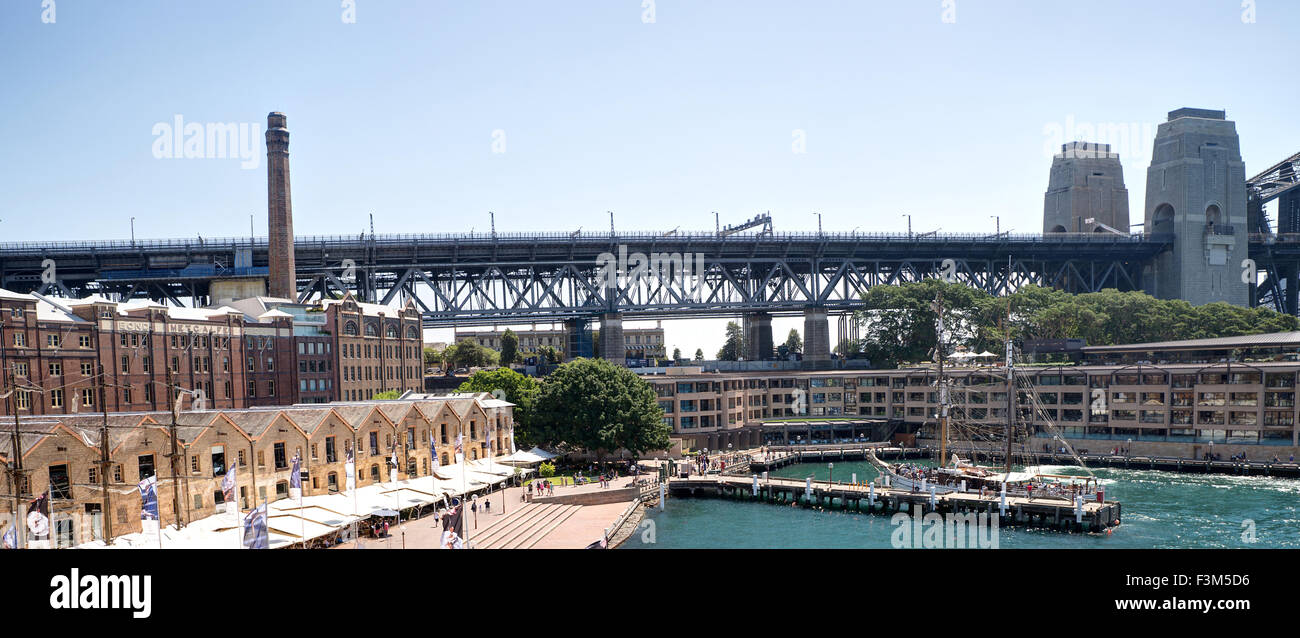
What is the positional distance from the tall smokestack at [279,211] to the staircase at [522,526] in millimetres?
47697

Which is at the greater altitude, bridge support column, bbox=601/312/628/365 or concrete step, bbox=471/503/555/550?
bridge support column, bbox=601/312/628/365

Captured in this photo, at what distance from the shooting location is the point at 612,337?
363 ft

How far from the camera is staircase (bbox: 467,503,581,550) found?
42844 millimetres

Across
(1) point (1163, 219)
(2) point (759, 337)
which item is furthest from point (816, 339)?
(1) point (1163, 219)

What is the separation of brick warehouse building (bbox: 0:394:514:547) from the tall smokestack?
3746 cm

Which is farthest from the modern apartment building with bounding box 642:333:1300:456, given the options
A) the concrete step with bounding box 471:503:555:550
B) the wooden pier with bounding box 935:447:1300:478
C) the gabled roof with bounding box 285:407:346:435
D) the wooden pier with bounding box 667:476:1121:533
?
the gabled roof with bounding box 285:407:346:435

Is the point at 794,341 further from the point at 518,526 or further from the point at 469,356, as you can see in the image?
the point at 518,526

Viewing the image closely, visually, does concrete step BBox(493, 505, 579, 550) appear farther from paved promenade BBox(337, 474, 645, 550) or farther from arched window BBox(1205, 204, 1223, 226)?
arched window BBox(1205, 204, 1223, 226)

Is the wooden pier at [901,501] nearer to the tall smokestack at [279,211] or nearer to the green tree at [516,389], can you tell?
the green tree at [516,389]

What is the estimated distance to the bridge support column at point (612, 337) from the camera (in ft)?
361

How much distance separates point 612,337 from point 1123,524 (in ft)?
222
